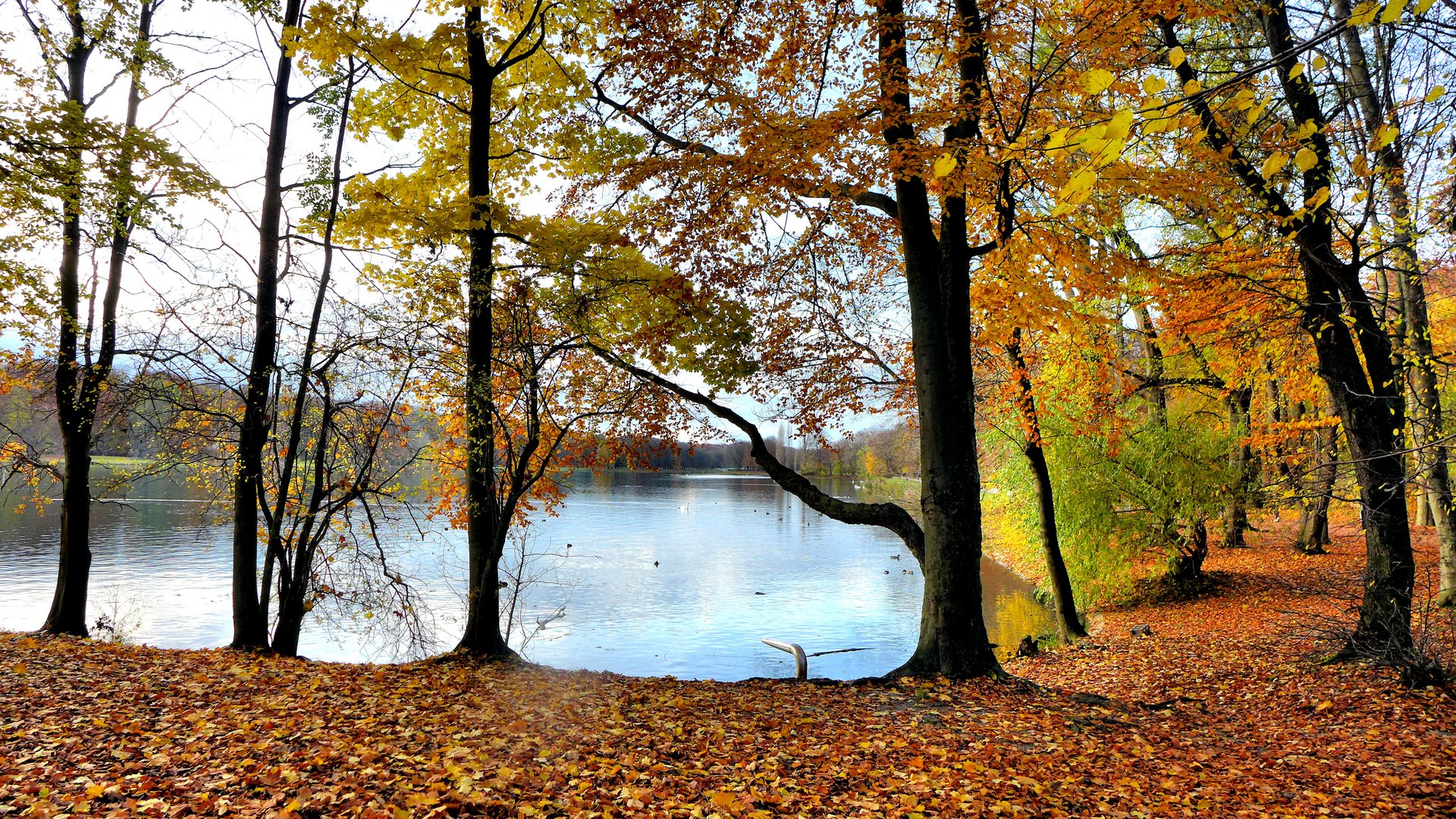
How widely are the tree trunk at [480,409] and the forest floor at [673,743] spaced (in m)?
0.61

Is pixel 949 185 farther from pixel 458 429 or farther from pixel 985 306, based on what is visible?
pixel 458 429

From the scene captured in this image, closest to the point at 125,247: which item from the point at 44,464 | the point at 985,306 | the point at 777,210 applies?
the point at 44,464

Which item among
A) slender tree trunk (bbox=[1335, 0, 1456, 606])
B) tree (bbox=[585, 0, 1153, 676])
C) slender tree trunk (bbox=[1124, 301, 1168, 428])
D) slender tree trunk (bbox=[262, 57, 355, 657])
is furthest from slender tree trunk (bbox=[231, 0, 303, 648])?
slender tree trunk (bbox=[1124, 301, 1168, 428])

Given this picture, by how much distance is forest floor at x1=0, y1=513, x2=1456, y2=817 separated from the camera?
371 centimetres

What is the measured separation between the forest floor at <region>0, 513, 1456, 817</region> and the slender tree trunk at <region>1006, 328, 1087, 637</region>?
4.49m

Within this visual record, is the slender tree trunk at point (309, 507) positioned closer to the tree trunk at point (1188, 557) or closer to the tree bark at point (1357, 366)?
the tree bark at point (1357, 366)

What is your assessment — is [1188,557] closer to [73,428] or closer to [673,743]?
[673,743]

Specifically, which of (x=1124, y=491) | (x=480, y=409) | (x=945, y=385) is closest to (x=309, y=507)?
(x=480, y=409)

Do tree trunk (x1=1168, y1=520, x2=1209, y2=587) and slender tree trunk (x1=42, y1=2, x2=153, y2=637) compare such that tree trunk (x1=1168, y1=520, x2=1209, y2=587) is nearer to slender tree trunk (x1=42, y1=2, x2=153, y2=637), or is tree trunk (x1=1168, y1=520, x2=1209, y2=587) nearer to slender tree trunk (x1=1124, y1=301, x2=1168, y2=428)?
slender tree trunk (x1=1124, y1=301, x2=1168, y2=428)

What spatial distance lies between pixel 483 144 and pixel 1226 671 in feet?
33.2

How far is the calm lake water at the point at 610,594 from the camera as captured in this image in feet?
45.6

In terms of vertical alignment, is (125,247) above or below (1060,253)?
above

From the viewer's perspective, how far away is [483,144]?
27.1ft

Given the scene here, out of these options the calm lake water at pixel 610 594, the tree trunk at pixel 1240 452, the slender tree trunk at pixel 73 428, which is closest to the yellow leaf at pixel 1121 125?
the calm lake water at pixel 610 594
